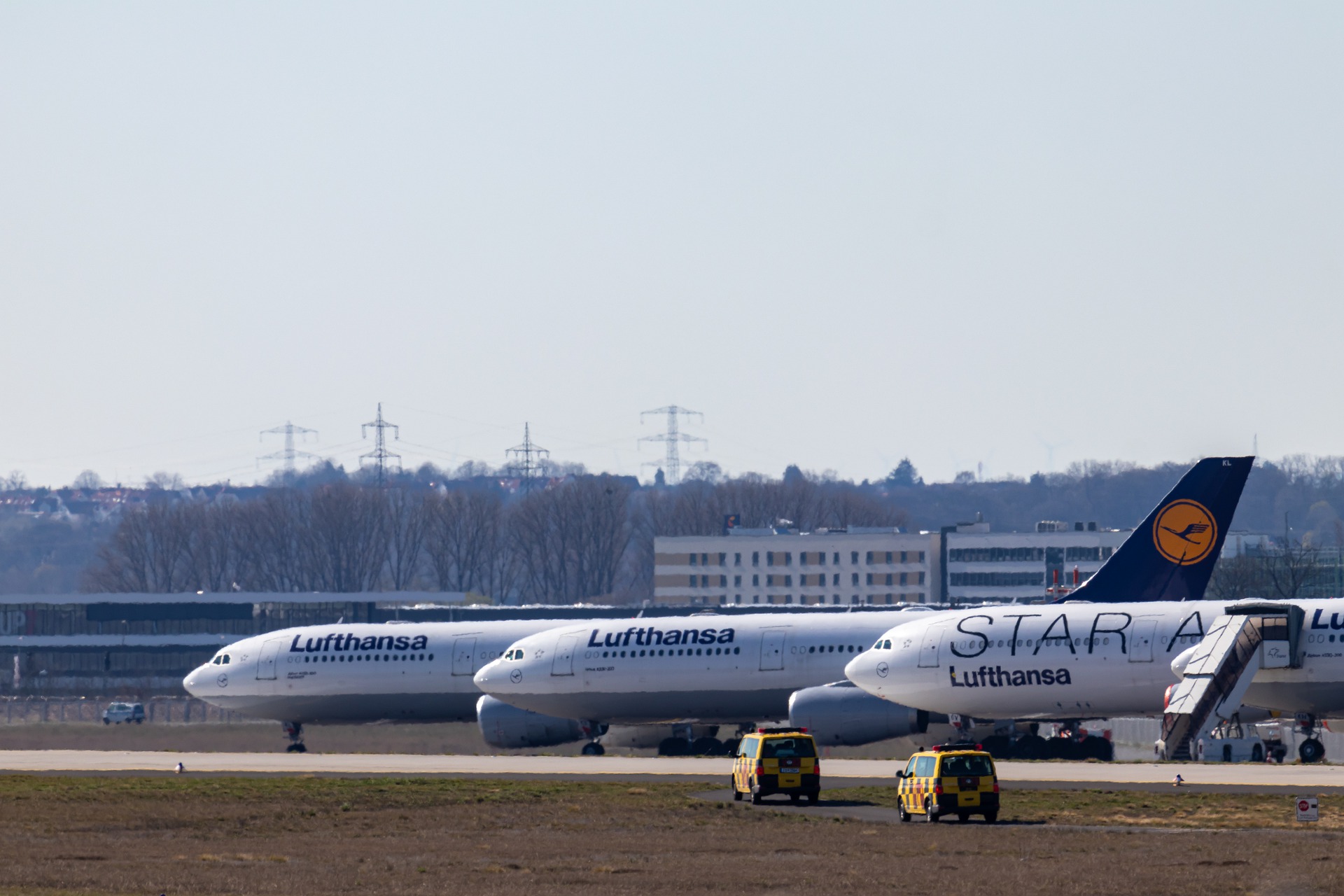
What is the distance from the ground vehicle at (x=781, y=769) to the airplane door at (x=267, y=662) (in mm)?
36904

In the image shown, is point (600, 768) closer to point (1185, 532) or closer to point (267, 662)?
point (1185, 532)

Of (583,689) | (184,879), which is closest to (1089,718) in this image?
(583,689)

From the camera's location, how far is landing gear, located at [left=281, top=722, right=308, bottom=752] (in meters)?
81.4

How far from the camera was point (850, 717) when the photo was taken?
69.7 meters

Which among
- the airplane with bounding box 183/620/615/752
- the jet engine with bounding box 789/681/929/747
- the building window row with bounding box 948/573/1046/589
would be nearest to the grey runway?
the jet engine with bounding box 789/681/929/747

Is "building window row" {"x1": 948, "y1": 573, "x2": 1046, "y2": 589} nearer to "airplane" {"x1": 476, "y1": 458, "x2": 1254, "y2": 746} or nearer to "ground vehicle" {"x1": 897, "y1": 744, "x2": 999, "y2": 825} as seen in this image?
"airplane" {"x1": 476, "y1": 458, "x2": 1254, "y2": 746}

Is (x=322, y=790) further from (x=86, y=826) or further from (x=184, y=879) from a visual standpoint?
(x=184, y=879)

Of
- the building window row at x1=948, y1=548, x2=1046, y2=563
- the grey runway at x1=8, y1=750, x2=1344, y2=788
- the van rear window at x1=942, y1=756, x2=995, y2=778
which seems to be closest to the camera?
the van rear window at x1=942, y1=756, x2=995, y2=778

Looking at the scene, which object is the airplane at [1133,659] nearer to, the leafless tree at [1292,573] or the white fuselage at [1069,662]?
the white fuselage at [1069,662]

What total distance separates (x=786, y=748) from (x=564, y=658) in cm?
2694

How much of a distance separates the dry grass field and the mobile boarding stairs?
42.0 feet

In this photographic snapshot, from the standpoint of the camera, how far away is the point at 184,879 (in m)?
36.9

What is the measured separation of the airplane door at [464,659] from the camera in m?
80.9

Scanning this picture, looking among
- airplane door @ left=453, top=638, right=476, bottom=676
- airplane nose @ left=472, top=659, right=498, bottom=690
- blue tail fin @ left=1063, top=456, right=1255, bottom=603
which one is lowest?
airplane nose @ left=472, top=659, right=498, bottom=690
